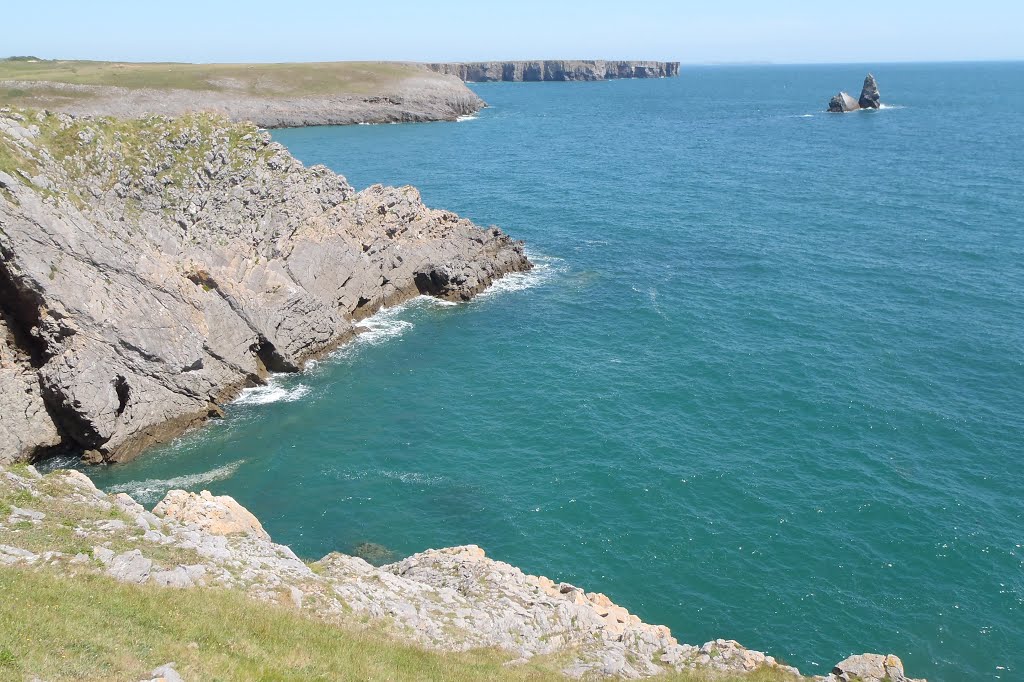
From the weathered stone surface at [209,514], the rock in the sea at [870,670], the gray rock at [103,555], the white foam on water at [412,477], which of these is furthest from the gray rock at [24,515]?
the rock in the sea at [870,670]

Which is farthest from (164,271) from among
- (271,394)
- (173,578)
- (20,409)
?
(173,578)

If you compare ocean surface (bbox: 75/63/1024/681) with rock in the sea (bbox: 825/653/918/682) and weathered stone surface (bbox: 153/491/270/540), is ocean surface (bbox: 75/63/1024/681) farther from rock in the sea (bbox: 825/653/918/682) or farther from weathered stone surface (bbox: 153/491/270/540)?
weathered stone surface (bbox: 153/491/270/540)

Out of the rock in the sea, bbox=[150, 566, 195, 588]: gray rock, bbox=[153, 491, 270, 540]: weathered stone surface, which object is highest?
bbox=[150, 566, 195, 588]: gray rock

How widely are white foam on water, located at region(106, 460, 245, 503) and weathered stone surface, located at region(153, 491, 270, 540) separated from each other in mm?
10992

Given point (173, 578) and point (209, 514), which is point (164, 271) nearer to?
point (209, 514)

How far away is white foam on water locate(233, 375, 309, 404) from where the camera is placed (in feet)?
204

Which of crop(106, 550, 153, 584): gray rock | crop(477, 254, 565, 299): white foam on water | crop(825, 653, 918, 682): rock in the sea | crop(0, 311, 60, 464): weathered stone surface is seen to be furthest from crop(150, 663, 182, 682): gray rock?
crop(477, 254, 565, 299): white foam on water

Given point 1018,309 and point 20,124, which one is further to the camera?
point 1018,309

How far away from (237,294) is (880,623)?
51.6 metres

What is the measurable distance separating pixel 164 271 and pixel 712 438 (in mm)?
43434

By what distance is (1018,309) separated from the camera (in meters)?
73.6

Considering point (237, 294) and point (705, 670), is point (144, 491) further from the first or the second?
point (705, 670)

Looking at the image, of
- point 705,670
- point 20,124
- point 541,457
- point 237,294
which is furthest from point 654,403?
point 20,124

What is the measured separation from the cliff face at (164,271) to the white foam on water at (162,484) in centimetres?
413
